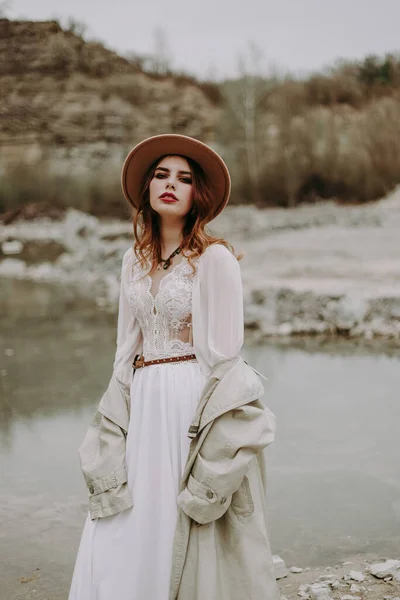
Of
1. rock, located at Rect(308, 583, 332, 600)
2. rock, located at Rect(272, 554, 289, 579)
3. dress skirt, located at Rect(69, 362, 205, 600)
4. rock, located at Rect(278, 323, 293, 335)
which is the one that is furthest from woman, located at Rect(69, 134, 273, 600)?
rock, located at Rect(278, 323, 293, 335)

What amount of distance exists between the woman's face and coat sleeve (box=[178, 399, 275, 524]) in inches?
23.8

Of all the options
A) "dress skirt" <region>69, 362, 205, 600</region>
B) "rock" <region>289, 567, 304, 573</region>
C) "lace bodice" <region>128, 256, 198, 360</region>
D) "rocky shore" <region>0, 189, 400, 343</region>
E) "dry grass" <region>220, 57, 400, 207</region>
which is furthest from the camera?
"dry grass" <region>220, 57, 400, 207</region>

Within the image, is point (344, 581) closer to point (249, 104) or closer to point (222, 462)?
point (222, 462)

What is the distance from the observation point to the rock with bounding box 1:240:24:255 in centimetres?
1839

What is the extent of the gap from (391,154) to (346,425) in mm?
17498

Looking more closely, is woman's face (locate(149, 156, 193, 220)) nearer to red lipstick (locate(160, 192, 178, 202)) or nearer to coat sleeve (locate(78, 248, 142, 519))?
red lipstick (locate(160, 192, 178, 202))

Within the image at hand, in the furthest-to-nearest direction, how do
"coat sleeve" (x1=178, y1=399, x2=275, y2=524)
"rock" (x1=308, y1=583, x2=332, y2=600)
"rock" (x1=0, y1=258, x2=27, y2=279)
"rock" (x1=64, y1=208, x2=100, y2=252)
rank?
1. "rock" (x1=64, y1=208, x2=100, y2=252)
2. "rock" (x1=0, y1=258, x2=27, y2=279)
3. "rock" (x1=308, y1=583, x2=332, y2=600)
4. "coat sleeve" (x1=178, y1=399, x2=275, y2=524)

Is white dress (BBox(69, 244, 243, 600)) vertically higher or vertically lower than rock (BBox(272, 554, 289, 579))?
higher

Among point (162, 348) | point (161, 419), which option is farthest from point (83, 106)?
point (161, 419)

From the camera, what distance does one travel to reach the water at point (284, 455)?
9.95ft

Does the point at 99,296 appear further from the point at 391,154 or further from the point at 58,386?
the point at 391,154

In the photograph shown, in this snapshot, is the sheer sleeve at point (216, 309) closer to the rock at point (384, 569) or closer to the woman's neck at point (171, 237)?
the woman's neck at point (171, 237)

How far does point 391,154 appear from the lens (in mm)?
20750

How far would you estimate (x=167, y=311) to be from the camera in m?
2.00
